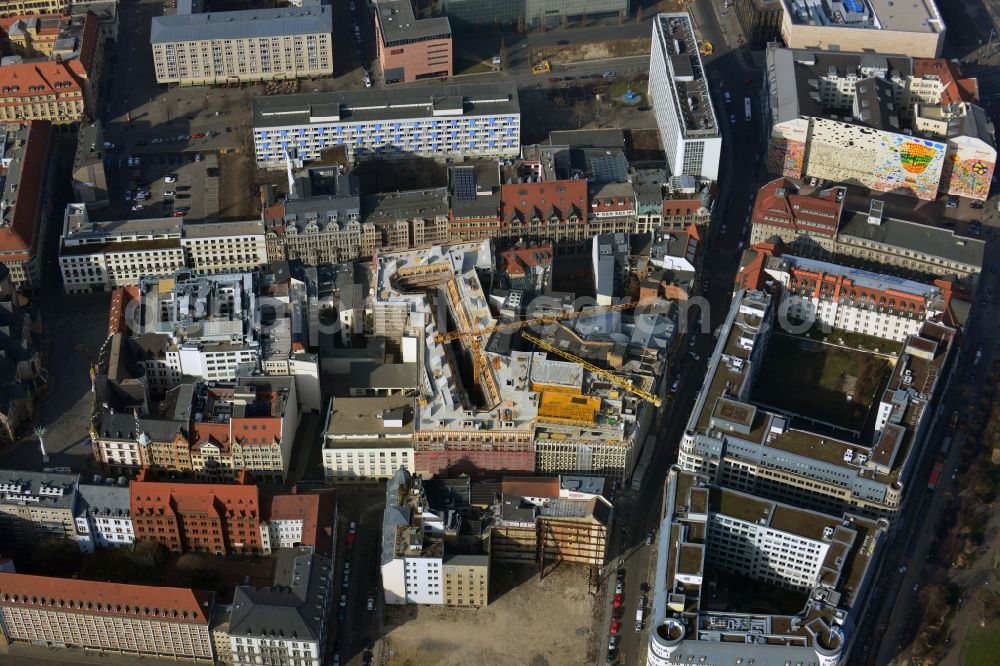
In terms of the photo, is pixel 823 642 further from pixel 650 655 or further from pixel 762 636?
pixel 650 655

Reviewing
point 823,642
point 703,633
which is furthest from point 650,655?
point 823,642

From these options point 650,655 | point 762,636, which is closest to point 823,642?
point 762,636

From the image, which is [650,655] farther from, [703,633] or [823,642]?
[823,642]
